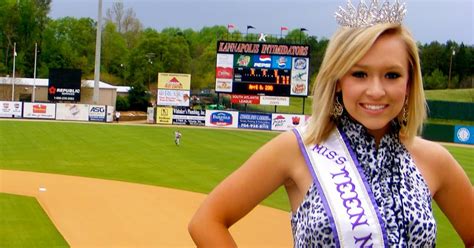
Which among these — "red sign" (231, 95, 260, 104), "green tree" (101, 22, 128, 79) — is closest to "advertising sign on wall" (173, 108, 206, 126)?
"red sign" (231, 95, 260, 104)

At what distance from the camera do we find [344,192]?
92.0 inches

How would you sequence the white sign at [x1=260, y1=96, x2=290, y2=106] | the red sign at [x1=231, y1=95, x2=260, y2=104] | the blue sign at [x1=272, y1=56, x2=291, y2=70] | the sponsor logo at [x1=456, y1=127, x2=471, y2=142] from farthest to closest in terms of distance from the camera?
the white sign at [x1=260, y1=96, x2=290, y2=106], the red sign at [x1=231, y1=95, x2=260, y2=104], the blue sign at [x1=272, y1=56, x2=291, y2=70], the sponsor logo at [x1=456, y1=127, x2=471, y2=142]

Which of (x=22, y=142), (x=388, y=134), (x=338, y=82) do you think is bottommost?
(x=22, y=142)

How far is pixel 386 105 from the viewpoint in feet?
7.72

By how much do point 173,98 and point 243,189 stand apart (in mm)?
Answer: 49852

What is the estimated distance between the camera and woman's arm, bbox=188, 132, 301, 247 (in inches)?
91.7

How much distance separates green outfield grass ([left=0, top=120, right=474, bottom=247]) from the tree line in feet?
137

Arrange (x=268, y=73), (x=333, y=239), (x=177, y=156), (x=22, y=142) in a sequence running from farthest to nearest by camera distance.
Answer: (x=268, y=73), (x=22, y=142), (x=177, y=156), (x=333, y=239)

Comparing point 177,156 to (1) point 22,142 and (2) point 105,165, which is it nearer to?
(2) point 105,165

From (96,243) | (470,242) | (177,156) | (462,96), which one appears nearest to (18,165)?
(177,156)

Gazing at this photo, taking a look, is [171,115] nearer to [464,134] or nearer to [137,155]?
[464,134]

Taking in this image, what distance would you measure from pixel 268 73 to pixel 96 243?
117ft

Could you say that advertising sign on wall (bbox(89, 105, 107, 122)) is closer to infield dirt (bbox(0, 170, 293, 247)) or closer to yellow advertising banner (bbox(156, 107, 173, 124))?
yellow advertising banner (bbox(156, 107, 173, 124))

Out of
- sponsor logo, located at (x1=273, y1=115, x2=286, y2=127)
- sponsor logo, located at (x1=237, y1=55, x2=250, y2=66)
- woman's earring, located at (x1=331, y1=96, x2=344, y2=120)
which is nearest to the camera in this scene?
woman's earring, located at (x1=331, y1=96, x2=344, y2=120)
